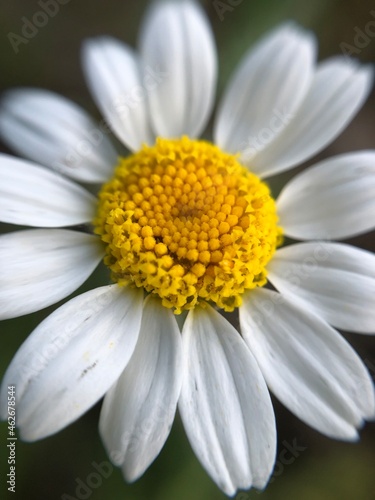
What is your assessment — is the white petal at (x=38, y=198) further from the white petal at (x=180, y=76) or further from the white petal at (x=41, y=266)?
the white petal at (x=180, y=76)

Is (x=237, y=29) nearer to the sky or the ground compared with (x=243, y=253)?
nearer to the sky

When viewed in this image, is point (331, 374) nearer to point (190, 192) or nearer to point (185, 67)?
point (190, 192)

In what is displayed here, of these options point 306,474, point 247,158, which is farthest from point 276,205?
point 306,474

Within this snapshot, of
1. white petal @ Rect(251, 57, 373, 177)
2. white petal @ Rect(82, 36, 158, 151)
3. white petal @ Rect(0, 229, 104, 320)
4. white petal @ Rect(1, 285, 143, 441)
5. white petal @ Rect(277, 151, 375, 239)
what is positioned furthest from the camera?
white petal @ Rect(82, 36, 158, 151)

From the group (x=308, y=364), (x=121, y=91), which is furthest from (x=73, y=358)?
(x=121, y=91)

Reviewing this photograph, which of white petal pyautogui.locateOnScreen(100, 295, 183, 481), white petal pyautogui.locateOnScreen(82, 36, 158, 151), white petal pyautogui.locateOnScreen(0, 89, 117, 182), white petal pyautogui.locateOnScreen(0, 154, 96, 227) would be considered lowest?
white petal pyautogui.locateOnScreen(100, 295, 183, 481)

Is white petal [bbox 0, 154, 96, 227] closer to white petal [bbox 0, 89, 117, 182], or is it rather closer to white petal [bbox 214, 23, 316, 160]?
white petal [bbox 0, 89, 117, 182]

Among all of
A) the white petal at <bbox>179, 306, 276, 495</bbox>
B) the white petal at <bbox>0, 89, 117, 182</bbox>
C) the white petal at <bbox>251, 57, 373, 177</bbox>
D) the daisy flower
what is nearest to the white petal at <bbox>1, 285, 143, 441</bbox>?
the daisy flower
